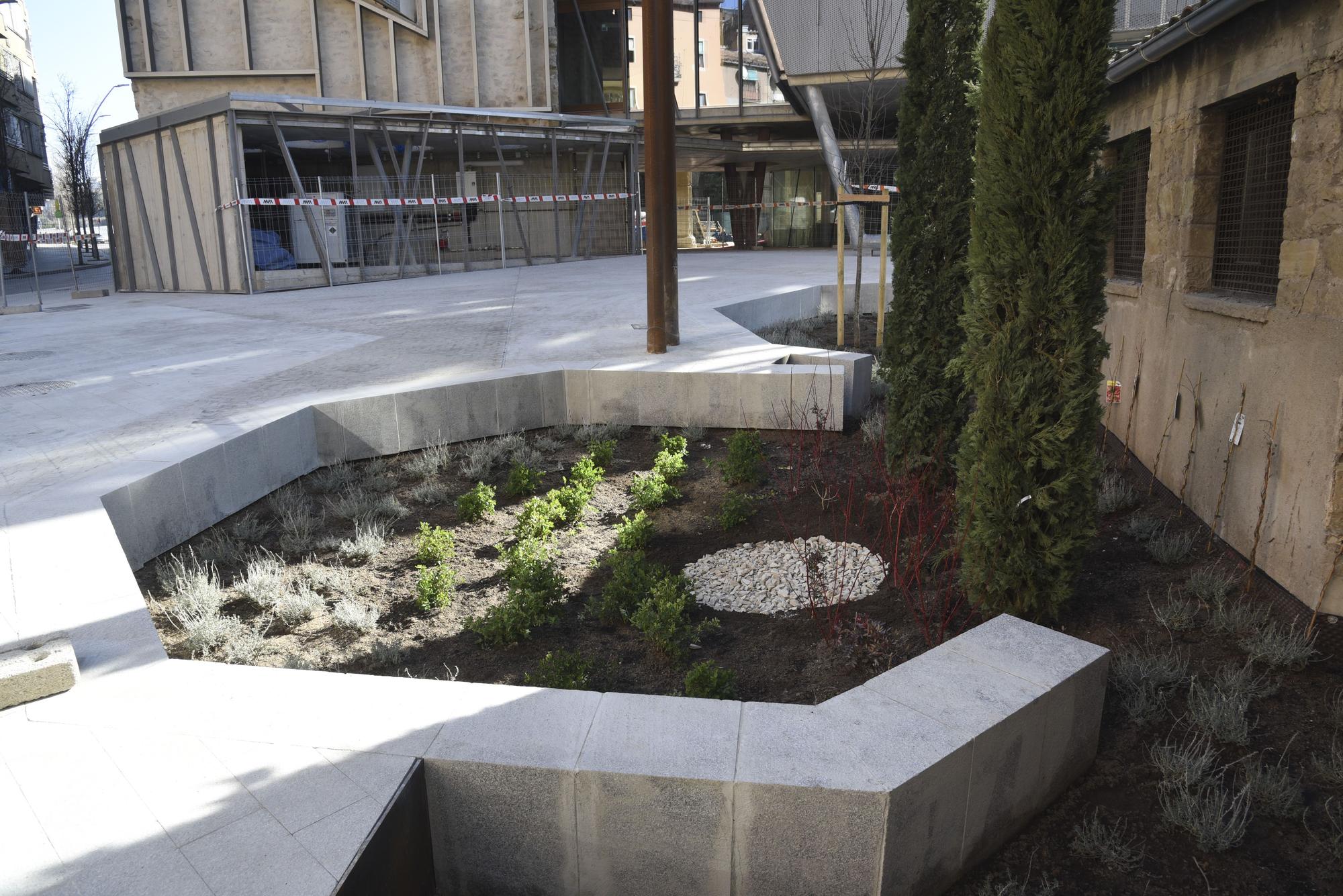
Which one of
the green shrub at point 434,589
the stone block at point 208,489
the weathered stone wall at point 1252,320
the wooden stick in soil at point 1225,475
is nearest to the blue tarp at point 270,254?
the stone block at point 208,489

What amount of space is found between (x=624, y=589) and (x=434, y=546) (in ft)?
4.40

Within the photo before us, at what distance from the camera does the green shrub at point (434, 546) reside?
560 cm

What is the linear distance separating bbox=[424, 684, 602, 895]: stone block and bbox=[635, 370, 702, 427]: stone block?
546cm

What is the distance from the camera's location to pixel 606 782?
2.82 meters

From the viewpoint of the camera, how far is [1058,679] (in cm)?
340

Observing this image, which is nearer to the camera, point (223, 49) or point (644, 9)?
point (644, 9)

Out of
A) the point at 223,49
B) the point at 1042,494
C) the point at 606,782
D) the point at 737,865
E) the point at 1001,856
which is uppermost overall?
the point at 223,49

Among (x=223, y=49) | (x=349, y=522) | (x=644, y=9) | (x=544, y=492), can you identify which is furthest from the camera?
(x=223, y=49)

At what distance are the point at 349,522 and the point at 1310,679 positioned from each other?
17.6ft

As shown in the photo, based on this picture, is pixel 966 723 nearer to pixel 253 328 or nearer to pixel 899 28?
pixel 253 328

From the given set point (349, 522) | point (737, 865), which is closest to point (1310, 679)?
point (737, 865)

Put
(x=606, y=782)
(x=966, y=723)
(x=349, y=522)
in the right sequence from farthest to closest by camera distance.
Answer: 1. (x=349, y=522)
2. (x=966, y=723)
3. (x=606, y=782)

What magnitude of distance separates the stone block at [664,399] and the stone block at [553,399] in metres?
0.67

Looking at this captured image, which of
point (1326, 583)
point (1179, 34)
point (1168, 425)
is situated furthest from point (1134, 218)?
point (1326, 583)
